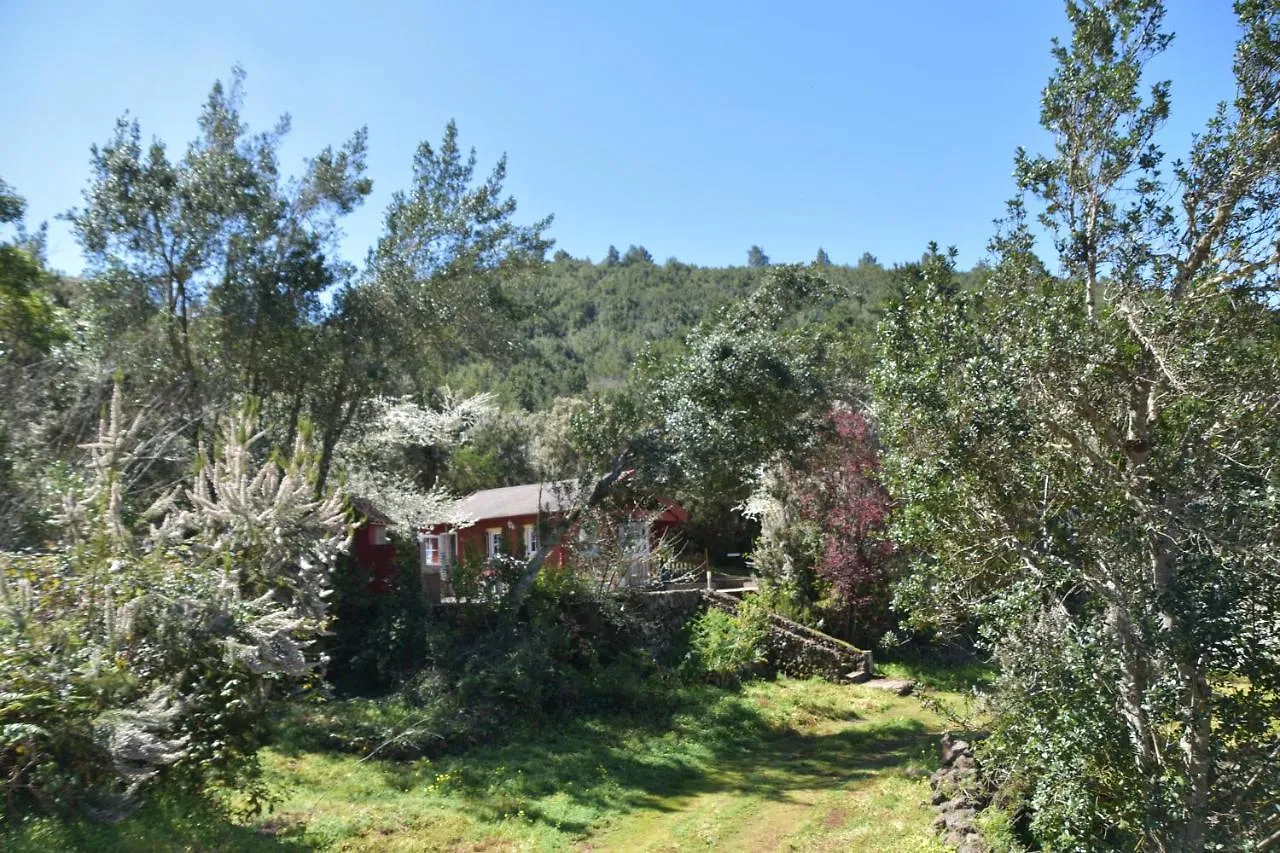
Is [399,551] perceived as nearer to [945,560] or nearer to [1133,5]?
[945,560]

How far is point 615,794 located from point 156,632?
658 centimetres

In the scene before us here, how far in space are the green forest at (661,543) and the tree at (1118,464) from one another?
0.11 ft

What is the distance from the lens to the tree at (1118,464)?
6637 mm

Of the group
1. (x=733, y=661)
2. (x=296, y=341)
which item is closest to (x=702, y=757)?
(x=733, y=661)

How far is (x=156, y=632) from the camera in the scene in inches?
332

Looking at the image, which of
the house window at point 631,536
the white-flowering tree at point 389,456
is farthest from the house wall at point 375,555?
the house window at point 631,536

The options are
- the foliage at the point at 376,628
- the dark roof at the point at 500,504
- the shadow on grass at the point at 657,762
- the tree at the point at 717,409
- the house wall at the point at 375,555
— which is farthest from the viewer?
the dark roof at the point at 500,504

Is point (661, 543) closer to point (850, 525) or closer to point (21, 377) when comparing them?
point (850, 525)

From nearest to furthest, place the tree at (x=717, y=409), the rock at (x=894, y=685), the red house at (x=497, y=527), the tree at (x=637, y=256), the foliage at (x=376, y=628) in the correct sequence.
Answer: the tree at (x=717, y=409) < the foliage at (x=376, y=628) < the rock at (x=894, y=685) < the red house at (x=497, y=527) < the tree at (x=637, y=256)

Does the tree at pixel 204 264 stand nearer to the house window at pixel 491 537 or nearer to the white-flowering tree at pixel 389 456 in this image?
the white-flowering tree at pixel 389 456

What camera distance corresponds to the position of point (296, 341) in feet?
55.5

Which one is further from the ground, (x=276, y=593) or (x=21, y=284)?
(x=21, y=284)

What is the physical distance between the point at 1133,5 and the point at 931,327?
3.18m

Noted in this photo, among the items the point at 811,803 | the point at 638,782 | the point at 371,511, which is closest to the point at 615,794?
the point at 638,782
